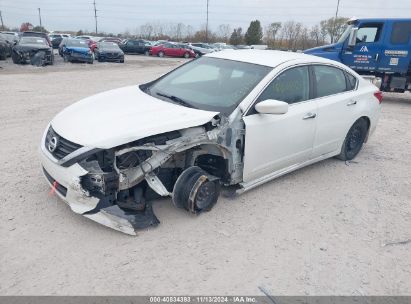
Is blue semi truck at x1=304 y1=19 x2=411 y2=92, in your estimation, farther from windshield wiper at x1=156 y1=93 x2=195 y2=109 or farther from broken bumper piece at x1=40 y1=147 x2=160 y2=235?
broken bumper piece at x1=40 y1=147 x2=160 y2=235

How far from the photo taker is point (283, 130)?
4066 mm

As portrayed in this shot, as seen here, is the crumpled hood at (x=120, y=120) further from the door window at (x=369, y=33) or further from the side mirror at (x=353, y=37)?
the door window at (x=369, y=33)

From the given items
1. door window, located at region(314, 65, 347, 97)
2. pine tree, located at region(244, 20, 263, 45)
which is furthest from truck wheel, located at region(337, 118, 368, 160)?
pine tree, located at region(244, 20, 263, 45)

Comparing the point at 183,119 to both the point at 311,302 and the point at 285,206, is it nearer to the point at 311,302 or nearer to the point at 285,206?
the point at 285,206

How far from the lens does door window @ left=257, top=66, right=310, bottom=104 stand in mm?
4000

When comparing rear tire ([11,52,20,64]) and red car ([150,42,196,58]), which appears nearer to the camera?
rear tire ([11,52,20,64])

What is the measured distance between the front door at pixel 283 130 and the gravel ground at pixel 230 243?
1.29 feet

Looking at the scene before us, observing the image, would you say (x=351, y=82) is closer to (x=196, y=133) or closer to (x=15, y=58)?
(x=196, y=133)

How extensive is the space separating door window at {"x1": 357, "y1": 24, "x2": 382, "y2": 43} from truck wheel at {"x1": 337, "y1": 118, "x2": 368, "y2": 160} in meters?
7.06

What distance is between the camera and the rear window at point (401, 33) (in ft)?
35.3

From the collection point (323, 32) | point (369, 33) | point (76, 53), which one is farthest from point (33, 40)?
point (323, 32)

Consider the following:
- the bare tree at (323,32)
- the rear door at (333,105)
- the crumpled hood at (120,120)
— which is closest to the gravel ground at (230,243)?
the rear door at (333,105)

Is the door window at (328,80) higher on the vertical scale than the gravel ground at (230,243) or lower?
higher

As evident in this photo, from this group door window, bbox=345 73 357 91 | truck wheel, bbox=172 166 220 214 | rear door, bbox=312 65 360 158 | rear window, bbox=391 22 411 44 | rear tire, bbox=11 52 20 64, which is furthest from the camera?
rear tire, bbox=11 52 20 64
